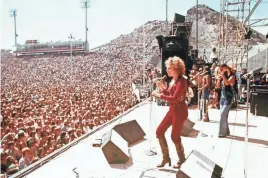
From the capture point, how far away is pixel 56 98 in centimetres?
1914

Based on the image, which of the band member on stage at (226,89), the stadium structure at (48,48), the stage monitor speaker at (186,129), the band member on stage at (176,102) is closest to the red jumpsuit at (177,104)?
the band member on stage at (176,102)

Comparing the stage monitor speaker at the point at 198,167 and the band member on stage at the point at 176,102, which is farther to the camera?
the band member on stage at the point at 176,102

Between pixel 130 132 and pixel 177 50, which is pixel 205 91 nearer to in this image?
pixel 130 132

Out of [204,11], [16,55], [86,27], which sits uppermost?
[204,11]

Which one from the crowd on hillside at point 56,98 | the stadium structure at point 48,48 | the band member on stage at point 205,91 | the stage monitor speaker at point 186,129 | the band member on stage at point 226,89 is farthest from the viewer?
the stadium structure at point 48,48

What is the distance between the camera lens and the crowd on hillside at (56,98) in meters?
7.03

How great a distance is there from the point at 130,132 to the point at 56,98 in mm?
14351

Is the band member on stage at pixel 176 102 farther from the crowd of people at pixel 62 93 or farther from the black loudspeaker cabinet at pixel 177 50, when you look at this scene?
the black loudspeaker cabinet at pixel 177 50

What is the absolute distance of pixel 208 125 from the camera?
7.21 m

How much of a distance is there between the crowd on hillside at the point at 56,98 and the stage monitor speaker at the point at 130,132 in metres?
1.92

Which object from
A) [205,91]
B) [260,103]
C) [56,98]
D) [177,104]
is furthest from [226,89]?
[56,98]

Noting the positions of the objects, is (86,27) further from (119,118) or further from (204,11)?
(119,118)

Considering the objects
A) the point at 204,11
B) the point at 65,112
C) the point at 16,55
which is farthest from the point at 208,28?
the point at 65,112

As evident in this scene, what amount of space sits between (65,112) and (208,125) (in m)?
7.05
